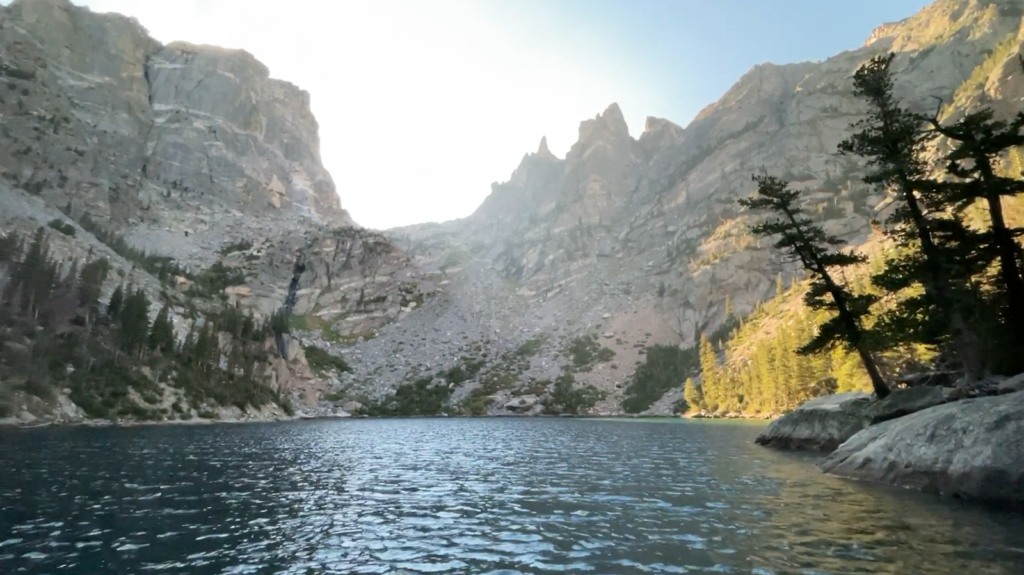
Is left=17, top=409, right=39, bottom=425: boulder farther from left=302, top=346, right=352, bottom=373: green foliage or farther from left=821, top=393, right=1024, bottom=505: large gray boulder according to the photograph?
left=821, top=393, right=1024, bottom=505: large gray boulder

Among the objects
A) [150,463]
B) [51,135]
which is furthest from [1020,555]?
[51,135]

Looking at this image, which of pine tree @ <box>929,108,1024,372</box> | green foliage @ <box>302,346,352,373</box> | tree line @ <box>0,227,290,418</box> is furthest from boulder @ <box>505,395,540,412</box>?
pine tree @ <box>929,108,1024,372</box>

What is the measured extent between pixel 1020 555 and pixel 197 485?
96.7 ft

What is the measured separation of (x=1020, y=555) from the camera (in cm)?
1173

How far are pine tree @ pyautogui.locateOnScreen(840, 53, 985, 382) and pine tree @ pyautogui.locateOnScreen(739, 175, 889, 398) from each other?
7.92 ft

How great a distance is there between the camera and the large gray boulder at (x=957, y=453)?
1728 centimetres

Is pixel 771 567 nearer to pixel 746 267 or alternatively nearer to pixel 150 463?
pixel 150 463

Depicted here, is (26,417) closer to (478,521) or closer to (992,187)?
(478,521)

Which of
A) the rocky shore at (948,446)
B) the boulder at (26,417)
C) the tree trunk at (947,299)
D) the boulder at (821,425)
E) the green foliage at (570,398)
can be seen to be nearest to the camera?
the rocky shore at (948,446)

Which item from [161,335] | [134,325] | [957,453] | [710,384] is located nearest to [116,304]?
[134,325]

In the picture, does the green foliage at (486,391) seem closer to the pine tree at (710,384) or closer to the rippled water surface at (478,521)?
the pine tree at (710,384)

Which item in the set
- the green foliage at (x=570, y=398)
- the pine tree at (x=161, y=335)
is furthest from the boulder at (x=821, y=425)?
the pine tree at (x=161, y=335)

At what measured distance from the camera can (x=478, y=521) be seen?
1736cm

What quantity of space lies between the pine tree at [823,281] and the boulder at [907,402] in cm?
304
